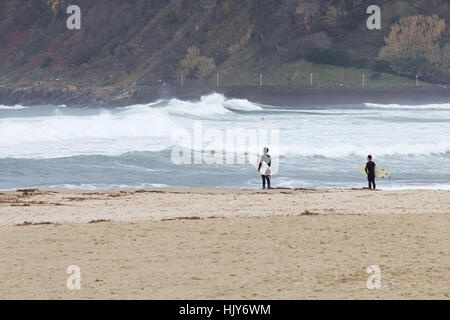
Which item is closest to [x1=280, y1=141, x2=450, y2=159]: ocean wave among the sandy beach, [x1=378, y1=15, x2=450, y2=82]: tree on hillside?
the sandy beach

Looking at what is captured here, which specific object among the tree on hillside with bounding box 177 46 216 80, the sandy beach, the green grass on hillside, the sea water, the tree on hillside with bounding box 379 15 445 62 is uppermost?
the tree on hillside with bounding box 379 15 445 62

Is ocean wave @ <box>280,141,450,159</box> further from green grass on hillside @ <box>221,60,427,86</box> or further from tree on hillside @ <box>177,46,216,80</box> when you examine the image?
tree on hillside @ <box>177,46,216,80</box>

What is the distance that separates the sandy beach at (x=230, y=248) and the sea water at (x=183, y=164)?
709cm

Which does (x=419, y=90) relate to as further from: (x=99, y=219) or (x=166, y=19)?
(x=99, y=219)

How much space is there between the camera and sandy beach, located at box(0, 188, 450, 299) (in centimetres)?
959

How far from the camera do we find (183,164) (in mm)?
30922

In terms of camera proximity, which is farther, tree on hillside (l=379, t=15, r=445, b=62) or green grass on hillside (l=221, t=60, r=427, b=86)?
tree on hillside (l=379, t=15, r=445, b=62)

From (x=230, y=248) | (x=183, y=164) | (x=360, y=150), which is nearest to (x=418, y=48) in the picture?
(x=360, y=150)

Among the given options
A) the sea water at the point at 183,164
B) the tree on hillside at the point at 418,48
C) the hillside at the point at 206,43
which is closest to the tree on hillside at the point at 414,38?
the tree on hillside at the point at 418,48

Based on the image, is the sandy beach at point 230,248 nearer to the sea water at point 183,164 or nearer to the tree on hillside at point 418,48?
the sea water at point 183,164

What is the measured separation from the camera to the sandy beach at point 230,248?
31.5 feet

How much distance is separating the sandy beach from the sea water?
709cm

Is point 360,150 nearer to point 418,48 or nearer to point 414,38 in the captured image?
point 418,48
